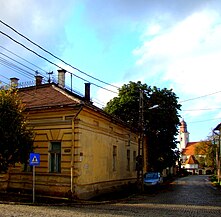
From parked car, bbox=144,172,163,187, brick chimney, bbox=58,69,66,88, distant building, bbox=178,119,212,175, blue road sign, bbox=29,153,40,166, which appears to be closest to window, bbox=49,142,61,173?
blue road sign, bbox=29,153,40,166

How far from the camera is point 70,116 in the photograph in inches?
822

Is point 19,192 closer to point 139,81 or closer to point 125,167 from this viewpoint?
point 125,167

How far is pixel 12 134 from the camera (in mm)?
18203

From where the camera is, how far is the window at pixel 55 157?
70.2 feet

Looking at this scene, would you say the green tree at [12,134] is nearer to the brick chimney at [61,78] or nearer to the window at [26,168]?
the window at [26,168]

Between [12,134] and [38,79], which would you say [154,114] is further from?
[12,134]

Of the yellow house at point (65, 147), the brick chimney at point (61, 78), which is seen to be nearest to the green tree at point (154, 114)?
the brick chimney at point (61, 78)

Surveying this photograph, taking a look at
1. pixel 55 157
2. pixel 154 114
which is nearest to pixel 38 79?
pixel 55 157

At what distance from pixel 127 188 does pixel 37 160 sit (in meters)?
14.2

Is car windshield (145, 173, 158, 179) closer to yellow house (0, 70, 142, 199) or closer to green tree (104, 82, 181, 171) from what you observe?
green tree (104, 82, 181, 171)

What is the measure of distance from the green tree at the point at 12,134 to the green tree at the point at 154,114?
22.4 metres

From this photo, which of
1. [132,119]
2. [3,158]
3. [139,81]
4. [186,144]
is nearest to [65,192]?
[3,158]

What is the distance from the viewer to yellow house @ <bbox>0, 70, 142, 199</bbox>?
20.5 metres

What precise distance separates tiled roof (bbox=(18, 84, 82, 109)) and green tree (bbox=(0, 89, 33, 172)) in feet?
9.44
